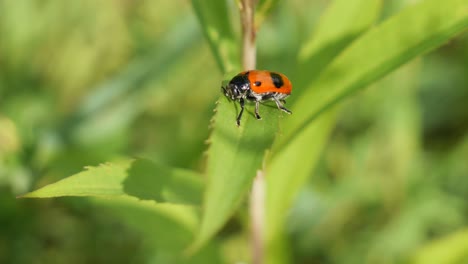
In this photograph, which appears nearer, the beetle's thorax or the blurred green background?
the beetle's thorax

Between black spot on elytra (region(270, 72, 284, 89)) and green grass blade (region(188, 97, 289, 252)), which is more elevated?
black spot on elytra (region(270, 72, 284, 89))

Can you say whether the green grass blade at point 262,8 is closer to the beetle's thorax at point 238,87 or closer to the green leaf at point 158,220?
the beetle's thorax at point 238,87

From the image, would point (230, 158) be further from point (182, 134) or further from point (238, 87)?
point (182, 134)

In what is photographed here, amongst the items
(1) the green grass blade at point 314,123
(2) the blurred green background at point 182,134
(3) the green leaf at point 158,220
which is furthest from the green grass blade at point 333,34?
(2) the blurred green background at point 182,134

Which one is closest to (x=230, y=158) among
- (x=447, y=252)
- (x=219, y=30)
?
(x=219, y=30)

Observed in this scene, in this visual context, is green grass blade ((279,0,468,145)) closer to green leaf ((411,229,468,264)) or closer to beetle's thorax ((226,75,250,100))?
beetle's thorax ((226,75,250,100))

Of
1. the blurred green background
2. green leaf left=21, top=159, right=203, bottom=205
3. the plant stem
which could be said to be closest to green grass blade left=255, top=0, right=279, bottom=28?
the plant stem
